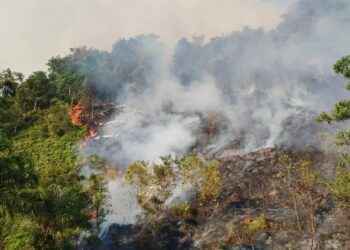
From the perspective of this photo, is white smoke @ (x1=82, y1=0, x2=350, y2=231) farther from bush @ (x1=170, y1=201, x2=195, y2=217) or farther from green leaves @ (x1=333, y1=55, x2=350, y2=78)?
green leaves @ (x1=333, y1=55, x2=350, y2=78)

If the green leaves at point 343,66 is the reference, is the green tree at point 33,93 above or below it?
above

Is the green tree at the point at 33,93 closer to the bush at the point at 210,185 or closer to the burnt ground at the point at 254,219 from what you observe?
the burnt ground at the point at 254,219

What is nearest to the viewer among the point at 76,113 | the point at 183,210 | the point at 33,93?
the point at 183,210

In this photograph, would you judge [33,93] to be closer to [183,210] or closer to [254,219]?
[183,210]

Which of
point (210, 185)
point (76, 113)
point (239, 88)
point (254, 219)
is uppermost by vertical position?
point (239, 88)

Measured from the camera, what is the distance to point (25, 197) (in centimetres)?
2025

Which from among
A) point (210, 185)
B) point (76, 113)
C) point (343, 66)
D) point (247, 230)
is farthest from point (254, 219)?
point (76, 113)

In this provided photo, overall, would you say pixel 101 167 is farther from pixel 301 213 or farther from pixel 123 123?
pixel 301 213

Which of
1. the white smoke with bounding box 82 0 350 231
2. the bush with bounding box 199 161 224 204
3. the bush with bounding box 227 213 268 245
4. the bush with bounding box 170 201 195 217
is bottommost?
the bush with bounding box 227 213 268 245

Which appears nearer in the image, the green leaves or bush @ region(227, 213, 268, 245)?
the green leaves

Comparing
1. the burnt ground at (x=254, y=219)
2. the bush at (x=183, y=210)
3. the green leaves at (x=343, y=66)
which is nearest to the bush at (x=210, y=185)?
the burnt ground at (x=254, y=219)

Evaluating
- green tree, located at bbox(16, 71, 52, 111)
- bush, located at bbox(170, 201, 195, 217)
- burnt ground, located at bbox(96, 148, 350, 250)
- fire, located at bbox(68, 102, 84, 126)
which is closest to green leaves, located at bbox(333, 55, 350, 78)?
burnt ground, located at bbox(96, 148, 350, 250)

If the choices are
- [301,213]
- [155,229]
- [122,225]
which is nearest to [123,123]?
[122,225]

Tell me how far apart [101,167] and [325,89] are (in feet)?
135
